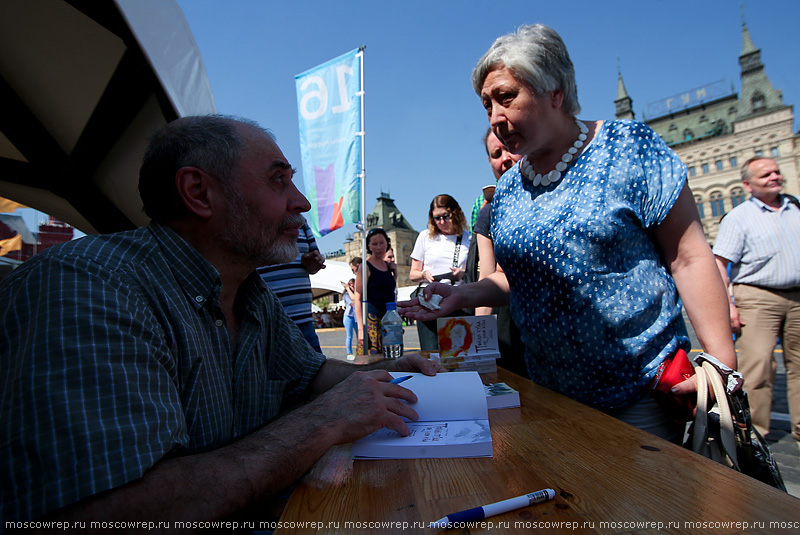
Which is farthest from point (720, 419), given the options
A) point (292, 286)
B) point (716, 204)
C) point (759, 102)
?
point (759, 102)

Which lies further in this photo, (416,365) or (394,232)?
(394,232)

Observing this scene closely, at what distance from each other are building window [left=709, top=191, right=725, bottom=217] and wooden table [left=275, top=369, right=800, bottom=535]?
54.2 m

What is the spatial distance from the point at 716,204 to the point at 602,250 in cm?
5446

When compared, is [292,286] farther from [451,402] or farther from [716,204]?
[716,204]

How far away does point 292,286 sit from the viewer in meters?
2.74

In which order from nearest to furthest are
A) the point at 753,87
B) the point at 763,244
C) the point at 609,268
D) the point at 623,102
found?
the point at 609,268, the point at 763,244, the point at 753,87, the point at 623,102

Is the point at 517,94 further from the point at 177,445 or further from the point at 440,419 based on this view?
the point at 177,445

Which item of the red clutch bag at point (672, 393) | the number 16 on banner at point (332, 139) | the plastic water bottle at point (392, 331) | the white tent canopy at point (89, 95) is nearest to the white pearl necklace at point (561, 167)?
the red clutch bag at point (672, 393)

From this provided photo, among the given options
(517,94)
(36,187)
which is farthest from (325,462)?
(36,187)

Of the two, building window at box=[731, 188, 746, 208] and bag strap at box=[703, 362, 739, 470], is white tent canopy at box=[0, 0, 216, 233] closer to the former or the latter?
bag strap at box=[703, 362, 739, 470]

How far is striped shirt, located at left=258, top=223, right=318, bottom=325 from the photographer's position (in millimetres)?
2664

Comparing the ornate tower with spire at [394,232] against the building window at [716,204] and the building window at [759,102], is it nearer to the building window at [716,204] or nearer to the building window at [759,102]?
the building window at [716,204]

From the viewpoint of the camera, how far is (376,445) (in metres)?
0.95

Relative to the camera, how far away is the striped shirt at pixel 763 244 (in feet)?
10.6
